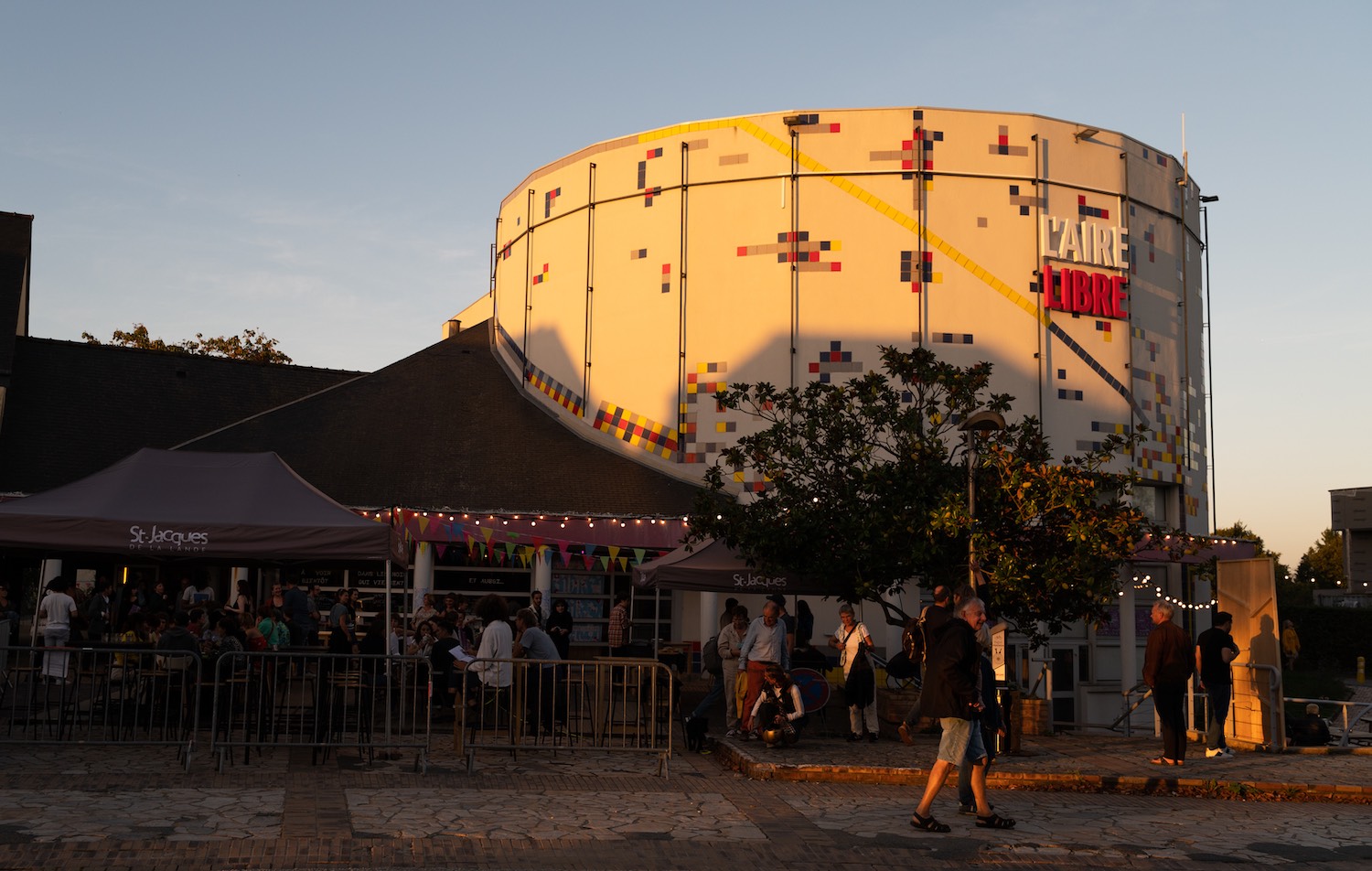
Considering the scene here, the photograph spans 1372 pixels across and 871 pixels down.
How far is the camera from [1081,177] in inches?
1121

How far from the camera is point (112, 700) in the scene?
561 inches

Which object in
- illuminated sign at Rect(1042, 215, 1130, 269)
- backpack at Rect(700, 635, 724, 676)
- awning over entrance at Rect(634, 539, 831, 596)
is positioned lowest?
backpack at Rect(700, 635, 724, 676)

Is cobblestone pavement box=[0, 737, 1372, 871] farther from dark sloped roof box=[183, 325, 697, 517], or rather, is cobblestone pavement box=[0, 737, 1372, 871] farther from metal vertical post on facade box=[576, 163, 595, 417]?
metal vertical post on facade box=[576, 163, 595, 417]

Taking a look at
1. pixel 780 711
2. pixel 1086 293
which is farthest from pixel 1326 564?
pixel 780 711

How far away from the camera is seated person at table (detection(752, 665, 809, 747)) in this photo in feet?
46.2

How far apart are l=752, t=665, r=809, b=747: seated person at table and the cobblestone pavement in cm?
65

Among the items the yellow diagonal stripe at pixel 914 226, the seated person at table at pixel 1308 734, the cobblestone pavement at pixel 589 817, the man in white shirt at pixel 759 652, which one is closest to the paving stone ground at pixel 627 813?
the cobblestone pavement at pixel 589 817

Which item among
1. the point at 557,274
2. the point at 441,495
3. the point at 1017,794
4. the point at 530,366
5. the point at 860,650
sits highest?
the point at 557,274

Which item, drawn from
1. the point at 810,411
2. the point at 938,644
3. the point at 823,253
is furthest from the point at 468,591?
the point at 938,644

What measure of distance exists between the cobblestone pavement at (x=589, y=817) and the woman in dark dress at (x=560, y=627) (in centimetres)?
596

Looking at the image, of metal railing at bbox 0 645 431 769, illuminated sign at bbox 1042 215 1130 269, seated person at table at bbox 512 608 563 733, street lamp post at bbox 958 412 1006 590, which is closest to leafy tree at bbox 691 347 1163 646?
street lamp post at bbox 958 412 1006 590

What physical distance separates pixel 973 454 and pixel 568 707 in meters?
5.82

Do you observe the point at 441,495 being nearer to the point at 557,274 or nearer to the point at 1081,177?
the point at 557,274

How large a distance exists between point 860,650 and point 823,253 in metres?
13.8
